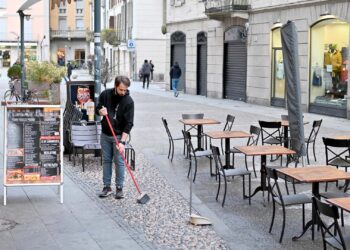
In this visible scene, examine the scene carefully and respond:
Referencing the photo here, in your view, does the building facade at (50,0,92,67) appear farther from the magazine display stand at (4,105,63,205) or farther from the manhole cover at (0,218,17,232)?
the manhole cover at (0,218,17,232)

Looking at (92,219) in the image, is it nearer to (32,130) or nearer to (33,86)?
(32,130)

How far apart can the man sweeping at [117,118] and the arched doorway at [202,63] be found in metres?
24.0

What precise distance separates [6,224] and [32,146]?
1432 mm

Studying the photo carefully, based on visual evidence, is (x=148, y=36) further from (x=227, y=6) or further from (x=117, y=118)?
(x=117, y=118)

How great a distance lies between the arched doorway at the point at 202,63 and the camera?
33.1 metres

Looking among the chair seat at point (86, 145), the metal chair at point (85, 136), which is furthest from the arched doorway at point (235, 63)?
the chair seat at point (86, 145)

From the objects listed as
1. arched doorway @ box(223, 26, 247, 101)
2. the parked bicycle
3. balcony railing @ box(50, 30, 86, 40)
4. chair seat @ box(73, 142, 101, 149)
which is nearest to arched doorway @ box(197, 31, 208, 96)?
arched doorway @ box(223, 26, 247, 101)

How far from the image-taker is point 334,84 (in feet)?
72.6

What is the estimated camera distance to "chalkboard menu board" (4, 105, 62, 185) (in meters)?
8.94

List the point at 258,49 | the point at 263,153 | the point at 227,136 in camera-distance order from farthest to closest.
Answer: the point at 258,49
the point at 227,136
the point at 263,153

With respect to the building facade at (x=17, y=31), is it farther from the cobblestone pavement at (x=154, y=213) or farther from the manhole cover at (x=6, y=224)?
the manhole cover at (x=6, y=224)

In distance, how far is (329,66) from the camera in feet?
73.3

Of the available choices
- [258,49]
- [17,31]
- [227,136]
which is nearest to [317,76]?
[258,49]

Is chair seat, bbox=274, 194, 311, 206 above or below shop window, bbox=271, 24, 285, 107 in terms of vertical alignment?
below
